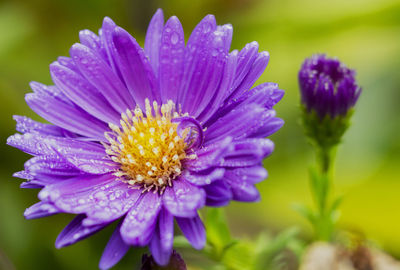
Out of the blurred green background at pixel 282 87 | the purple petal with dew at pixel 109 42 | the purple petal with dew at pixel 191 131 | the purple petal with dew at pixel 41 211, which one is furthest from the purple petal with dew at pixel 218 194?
the blurred green background at pixel 282 87

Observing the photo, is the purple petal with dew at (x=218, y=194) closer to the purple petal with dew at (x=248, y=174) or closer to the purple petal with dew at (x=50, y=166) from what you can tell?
the purple petal with dew at (x=248, y=174)

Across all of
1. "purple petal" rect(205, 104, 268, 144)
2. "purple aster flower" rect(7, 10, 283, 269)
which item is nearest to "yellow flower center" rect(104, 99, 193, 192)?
"purple aster flower" rect(7, 10, 283, 269)

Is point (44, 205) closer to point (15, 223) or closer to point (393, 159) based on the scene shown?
point (15, 223)

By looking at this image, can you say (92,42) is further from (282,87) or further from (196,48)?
(282,87)

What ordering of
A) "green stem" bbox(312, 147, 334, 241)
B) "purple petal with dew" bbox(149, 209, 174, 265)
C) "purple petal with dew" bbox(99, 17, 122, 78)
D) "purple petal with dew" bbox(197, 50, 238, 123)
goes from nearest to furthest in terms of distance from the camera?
"purple petal with dew" bbox(149, 209, 174, 265)
"purple petal with dew" bbox(197, 50, 238, 123)
"purple petal with dew" bbox(99, 17, 122, 78)
"green stem" bbox(312, 147, 334, 241)

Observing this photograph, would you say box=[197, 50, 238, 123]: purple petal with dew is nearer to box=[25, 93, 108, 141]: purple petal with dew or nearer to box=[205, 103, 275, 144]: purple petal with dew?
box=[205, 103, 275, 144]: purple petal with dew

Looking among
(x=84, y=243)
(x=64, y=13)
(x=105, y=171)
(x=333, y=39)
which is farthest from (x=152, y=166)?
(x=64, y=13)

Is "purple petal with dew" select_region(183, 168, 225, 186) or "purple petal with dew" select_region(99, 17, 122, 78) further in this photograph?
"purple petal with dew" select_region(99, 17, 122, 78)
